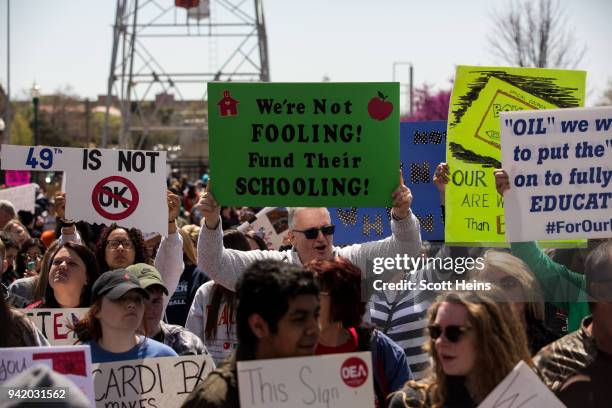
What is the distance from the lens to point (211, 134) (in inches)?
207

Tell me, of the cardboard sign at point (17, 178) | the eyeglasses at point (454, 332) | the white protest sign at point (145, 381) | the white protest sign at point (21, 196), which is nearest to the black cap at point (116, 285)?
the white protest sign at point (145, 381)

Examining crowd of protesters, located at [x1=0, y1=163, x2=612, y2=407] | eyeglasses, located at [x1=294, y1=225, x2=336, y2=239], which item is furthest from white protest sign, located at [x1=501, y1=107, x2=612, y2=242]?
eyeglasses, located at [x1=294, y1=225, x2=336, y2=239]

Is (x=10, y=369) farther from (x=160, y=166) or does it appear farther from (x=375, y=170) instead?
(x=160, y=166)

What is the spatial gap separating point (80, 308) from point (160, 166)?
1370 millimetres

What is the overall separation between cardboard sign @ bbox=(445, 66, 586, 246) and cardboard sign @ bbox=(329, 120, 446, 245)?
85cm

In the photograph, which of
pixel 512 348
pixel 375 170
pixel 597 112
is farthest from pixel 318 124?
pixel 512 348

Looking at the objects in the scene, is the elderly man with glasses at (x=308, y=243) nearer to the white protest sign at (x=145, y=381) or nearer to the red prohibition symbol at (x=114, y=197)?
the white protest sign at (x=145, y=381)

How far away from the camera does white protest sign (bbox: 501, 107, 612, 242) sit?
5.06 meters

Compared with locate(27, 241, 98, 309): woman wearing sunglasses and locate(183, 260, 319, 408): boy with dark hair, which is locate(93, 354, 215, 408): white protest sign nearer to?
locate(183, 260, 319, 408): boy with dark hair

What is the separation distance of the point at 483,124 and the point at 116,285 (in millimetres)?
2248

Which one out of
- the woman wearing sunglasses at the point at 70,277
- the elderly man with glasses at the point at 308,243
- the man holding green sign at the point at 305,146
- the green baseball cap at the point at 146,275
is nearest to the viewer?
the man holding green sign at the point at 305,146

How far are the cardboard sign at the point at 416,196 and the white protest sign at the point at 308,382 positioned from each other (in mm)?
3160

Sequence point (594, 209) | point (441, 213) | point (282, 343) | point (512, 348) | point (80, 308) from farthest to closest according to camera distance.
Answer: point (441, 213) < point (80, 308) < point (594, 209) < point (512, 348) < point (282, 343)

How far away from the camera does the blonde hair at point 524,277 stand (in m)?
4.89
